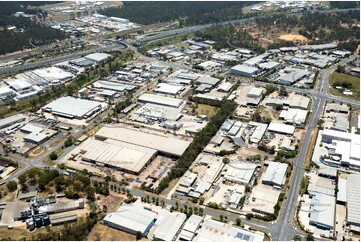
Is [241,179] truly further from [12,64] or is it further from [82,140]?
[12,64]

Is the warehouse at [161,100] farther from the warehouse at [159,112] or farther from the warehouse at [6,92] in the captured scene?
the warehouse at [6,92]

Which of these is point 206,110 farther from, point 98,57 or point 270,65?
point 98,57

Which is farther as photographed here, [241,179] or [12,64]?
[12,64]

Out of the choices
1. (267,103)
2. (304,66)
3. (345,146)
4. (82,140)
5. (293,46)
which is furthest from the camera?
(293,46)

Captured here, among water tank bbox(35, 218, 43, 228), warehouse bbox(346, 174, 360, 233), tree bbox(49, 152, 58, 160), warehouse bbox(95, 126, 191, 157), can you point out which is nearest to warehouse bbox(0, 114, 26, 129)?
tree bbox(49, 152, 58, 160)

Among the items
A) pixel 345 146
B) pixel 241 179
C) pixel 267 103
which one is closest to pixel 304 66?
pixel 267 103
